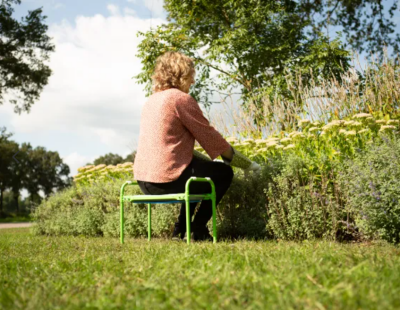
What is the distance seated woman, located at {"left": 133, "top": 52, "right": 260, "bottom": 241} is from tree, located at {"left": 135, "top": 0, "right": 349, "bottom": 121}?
347 inches

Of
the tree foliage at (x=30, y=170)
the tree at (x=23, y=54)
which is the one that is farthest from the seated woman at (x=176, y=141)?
the tree foliage at (x=30, y=170)

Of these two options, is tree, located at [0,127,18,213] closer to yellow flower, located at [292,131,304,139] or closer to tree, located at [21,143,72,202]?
tree, located at [21,143,72,202]

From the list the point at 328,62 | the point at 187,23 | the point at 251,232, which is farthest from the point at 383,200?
the point at 187,23

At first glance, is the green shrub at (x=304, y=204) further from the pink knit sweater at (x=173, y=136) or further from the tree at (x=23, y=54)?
the tree at (x=23, y=54)

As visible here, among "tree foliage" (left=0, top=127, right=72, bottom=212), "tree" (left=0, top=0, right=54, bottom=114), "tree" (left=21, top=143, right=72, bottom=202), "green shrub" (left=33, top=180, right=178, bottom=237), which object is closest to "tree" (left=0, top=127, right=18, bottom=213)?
"tree foliage" (left=0, top=127, right=72, bottom=212)

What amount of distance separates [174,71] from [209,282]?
2.25 metres

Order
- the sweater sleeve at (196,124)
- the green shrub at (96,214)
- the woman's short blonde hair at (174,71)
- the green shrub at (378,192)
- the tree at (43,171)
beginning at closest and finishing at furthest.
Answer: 1. the green shrub at (378,192)
2. the sweater sleeve at (196,124)
3. the woman's short blonde hair at (174,71)
4. the green shrub at (96,214)
5. the tree at (43,171)

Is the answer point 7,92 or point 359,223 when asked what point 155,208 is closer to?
point 359,223

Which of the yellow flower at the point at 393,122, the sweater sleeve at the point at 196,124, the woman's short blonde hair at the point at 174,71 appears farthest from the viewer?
the yellow flower at the point at 393,122

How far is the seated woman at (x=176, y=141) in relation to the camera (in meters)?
3.44

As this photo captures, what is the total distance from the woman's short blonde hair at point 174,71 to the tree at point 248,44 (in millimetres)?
8776

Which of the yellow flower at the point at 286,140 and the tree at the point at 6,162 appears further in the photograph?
the tree at the point at 6,162

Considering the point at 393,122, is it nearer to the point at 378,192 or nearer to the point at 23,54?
the point at 378,192

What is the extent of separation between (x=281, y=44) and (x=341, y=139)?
404 inches
